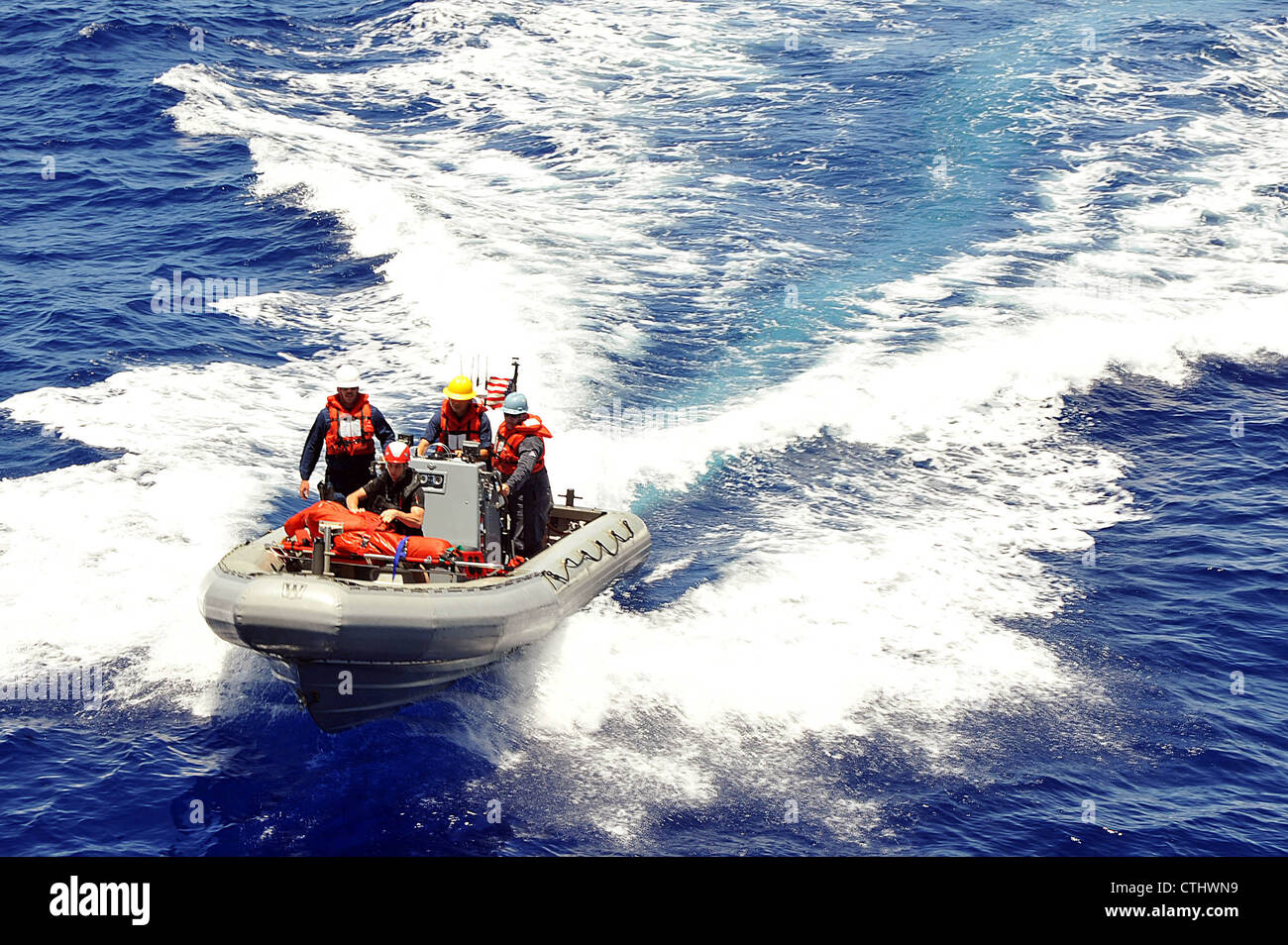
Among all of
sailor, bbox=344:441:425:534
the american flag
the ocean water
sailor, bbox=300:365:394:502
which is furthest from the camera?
the american flag

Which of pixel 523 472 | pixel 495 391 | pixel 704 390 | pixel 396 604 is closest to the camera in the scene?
pixel 396 604

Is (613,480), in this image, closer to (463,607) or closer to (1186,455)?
(463,607)

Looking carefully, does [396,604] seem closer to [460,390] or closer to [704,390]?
[460,390]

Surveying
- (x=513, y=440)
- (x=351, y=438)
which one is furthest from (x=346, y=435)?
(x=513, y=440)

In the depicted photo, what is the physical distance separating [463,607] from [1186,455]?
29.4 ft

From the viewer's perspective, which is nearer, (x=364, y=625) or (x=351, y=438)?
(x=364, y=625)

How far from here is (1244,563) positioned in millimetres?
12883

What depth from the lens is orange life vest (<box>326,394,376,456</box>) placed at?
11.4 metres

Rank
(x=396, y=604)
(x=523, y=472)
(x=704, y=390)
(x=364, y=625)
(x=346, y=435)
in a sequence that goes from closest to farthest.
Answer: (x=364, y=625)
(x=396, y=604)
(x=523, y=472)
(x=346, y=435)
(x=704, y=390)

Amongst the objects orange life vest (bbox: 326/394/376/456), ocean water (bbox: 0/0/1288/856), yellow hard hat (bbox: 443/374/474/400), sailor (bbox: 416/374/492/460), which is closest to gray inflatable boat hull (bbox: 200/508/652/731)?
ocean water (bbox: 0/0/1288/856)

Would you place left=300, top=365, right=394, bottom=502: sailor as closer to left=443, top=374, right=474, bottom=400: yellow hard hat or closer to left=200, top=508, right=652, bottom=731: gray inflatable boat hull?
left=443, top=374, right=474, bottom=400: yellow hard hat

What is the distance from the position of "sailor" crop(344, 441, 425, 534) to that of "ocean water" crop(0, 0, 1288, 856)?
155 cm

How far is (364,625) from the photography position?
952cm

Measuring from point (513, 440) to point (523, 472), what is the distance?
348 millimetres
